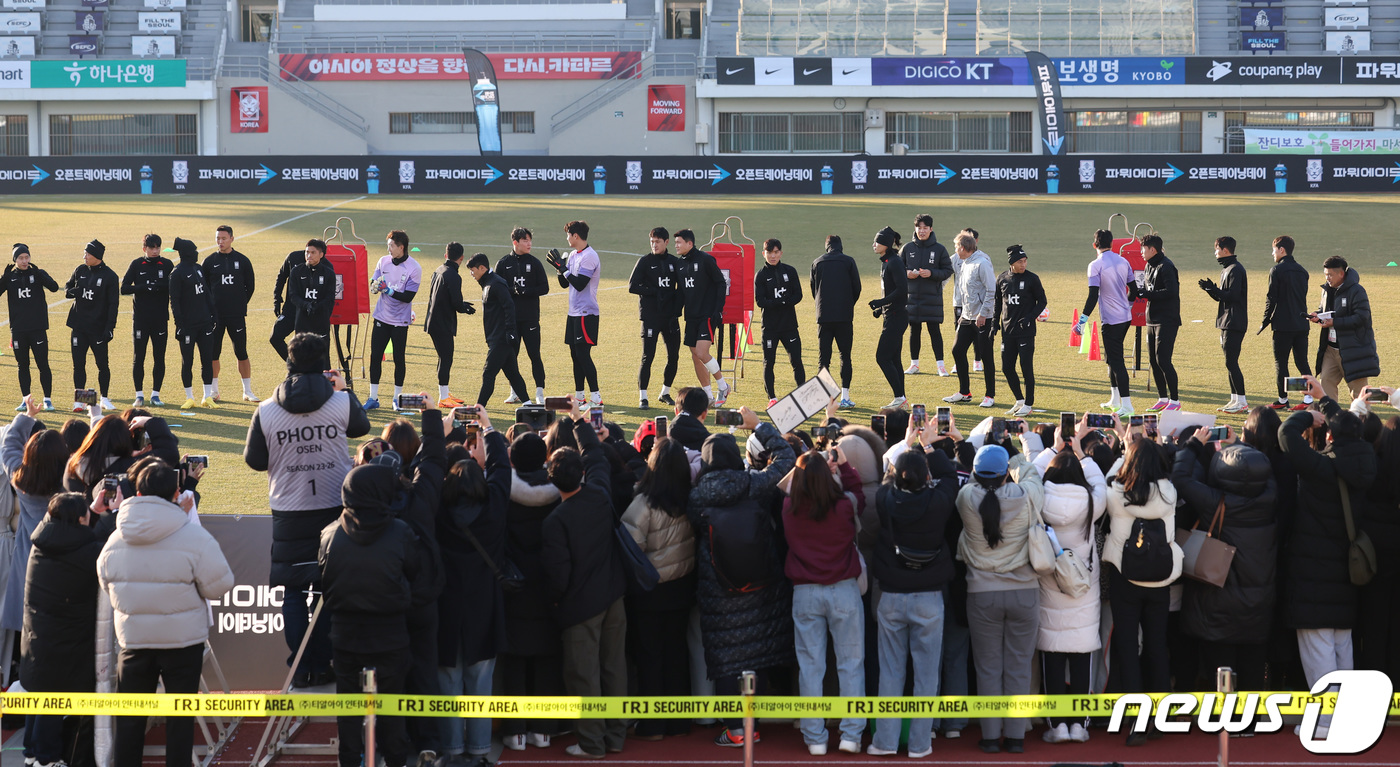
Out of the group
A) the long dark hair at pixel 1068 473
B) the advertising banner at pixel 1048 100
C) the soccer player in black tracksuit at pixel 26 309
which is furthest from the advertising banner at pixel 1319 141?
the long dark hair at pixel 1068 473

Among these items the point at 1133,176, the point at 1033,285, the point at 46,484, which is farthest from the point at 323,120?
the point at 46,484

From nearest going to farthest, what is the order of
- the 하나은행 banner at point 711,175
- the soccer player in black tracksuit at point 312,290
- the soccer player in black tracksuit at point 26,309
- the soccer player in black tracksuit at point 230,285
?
the soccer player in black tracksuit at point 26,309 → the soccer player in black tracksuit at point 312,290 → the soccer player in black tracksuit at point 230,285 → the 하나은행 banner at point 711,175

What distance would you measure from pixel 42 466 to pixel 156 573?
131 centimetres

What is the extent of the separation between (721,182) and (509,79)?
19.8m

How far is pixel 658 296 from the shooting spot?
13.6m

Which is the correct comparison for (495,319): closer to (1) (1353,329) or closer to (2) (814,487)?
(2) (814,487)

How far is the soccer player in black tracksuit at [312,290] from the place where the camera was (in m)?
13.8

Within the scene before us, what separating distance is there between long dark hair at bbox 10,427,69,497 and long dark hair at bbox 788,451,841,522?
3.91 meters

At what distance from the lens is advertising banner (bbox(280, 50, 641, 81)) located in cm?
5109

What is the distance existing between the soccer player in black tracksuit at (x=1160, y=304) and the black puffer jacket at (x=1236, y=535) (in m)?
6.47

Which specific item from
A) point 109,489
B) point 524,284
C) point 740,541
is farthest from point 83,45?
point 740,541

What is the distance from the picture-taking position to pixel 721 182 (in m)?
34.7

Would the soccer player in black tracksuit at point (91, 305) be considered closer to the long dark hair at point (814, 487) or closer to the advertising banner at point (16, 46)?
the long dark hair at point (814, 487)

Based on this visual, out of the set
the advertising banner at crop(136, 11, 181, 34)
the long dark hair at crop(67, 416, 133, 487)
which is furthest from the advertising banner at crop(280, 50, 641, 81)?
the long dark hair at crop(67, 416, 133, 487)
